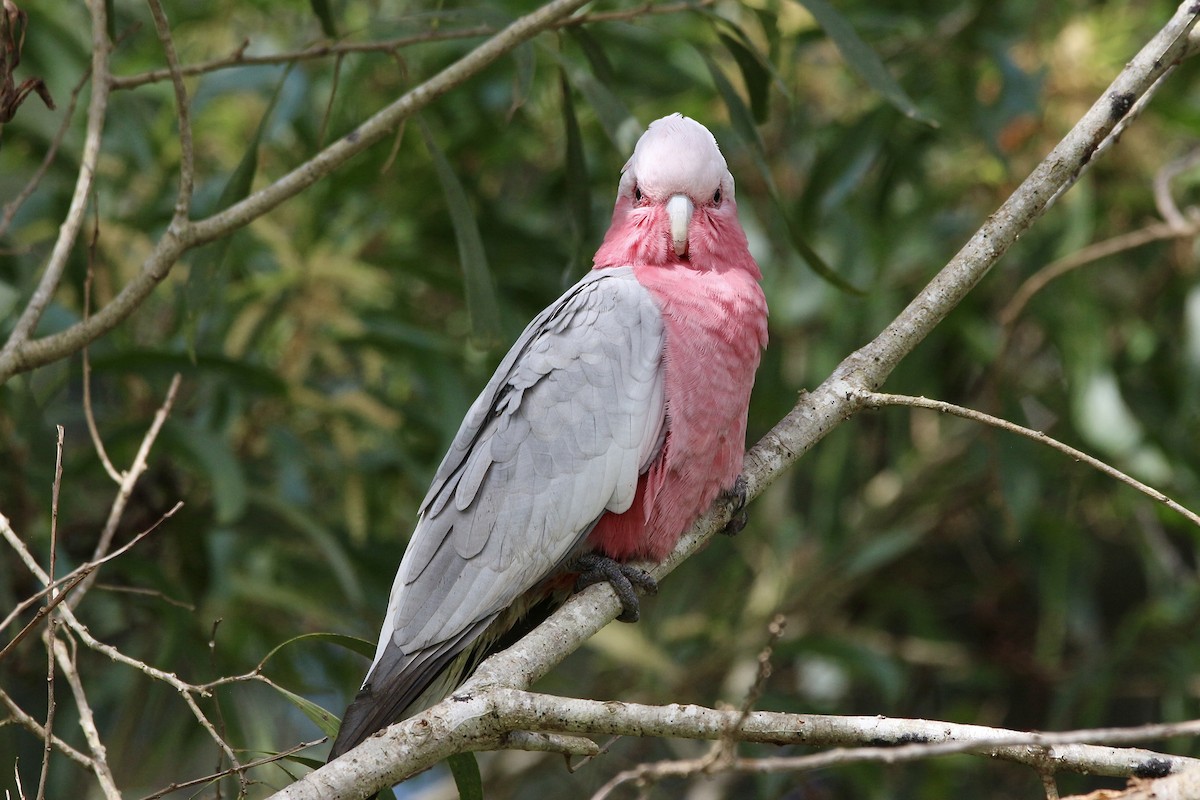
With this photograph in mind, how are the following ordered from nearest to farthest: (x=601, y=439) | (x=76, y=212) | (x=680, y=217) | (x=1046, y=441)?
(x=1046, y=441)
(x=76, y=212)
(x=601, y=439)
(x=680, y=217)

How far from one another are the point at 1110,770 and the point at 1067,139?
43.9 inches

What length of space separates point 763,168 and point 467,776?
1398 millimetres

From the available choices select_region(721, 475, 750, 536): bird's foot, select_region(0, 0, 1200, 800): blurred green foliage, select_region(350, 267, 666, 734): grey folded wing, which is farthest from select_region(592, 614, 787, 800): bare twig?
select_region(0, 0, 1200, 800): blurred green foliage

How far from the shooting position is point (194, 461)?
Answer: 9.87 feet

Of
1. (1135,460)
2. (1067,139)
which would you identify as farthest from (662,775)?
(1135,460)

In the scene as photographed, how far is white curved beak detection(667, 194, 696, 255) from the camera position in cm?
250

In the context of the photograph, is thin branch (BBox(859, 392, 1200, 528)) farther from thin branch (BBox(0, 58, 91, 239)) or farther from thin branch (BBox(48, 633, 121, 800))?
thin branch (BBox(0, 58, 91, 239))

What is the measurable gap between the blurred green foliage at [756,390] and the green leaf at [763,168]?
122 mm

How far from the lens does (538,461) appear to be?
2.38 meters

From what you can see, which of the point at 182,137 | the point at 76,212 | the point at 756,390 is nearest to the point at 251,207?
the point at 182,137

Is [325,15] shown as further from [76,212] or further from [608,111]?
[76,212]

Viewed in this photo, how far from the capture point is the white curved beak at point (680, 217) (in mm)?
2498

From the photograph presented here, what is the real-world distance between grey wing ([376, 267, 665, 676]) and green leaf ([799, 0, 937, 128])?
656 millimetres

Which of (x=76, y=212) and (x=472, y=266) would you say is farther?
(x=472, y=266)
